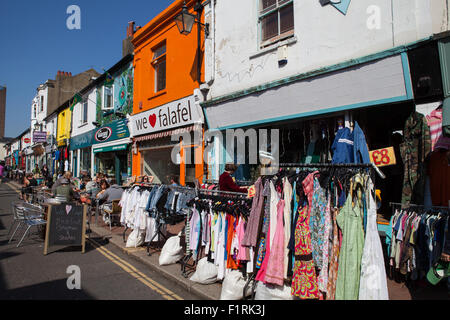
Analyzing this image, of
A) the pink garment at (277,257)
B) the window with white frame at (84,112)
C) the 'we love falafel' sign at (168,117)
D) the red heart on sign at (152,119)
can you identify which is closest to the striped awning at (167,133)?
the 'we love falafel' sign at (168,117)

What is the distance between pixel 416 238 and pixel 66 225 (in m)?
6.76

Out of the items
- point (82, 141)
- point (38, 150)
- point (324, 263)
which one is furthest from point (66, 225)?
point (38, 150)

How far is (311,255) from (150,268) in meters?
3.38

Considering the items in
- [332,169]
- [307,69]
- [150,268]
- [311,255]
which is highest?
[307,69]

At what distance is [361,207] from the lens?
3.10m

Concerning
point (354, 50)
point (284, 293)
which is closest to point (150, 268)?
point (284, 293)

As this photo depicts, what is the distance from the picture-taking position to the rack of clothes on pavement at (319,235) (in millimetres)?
2930

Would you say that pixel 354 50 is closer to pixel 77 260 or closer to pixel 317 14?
pixel 317 14

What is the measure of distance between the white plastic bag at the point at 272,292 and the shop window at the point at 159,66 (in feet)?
34.0

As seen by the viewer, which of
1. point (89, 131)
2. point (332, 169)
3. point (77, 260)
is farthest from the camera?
point (89, 131)

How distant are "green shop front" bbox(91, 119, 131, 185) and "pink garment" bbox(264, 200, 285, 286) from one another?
1175 centimetres

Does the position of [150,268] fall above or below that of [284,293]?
below

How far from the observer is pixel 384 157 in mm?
4293

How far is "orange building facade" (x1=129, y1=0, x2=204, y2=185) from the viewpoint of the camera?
9.93m
